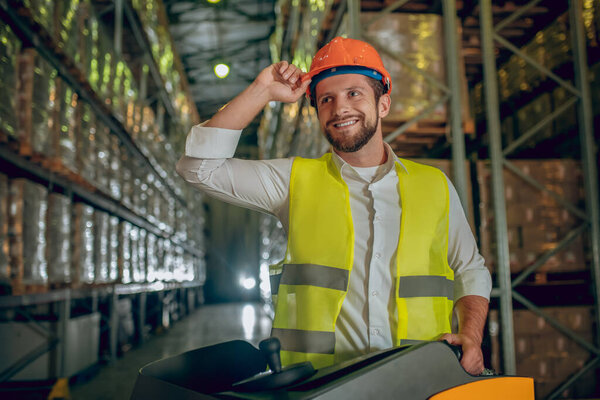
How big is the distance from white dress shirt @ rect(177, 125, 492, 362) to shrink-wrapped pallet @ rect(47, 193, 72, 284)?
321 centimetres

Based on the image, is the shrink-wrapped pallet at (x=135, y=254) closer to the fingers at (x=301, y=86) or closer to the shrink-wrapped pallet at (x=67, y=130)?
the shrink-wrapped pallet at (x=67, y=130)

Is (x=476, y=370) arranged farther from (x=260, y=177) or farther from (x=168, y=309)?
(x=168, y=309)

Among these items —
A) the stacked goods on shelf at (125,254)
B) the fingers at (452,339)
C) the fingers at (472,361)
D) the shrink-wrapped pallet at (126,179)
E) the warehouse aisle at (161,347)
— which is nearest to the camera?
the fingers at (472,361)

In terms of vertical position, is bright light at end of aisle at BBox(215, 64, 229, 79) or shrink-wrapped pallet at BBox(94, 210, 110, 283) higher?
bright light at end of aisle at BBox(215, 64, 229, 79)

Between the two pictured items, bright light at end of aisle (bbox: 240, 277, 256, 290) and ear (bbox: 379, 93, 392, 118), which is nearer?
ear (bbox: 379, 93, 392, 118)

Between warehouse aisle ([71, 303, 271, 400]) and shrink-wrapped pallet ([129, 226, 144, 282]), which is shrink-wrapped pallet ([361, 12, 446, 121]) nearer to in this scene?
warehouse aisle ([71, 303, 271, 400])

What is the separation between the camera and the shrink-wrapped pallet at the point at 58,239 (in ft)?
14.8

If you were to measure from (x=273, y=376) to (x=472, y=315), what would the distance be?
→ 92 centimetres

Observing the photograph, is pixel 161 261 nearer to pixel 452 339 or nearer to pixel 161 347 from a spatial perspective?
pixel 161 347

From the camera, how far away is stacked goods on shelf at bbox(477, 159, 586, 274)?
4652mm

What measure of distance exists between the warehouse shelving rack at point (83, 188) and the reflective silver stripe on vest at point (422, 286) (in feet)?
10.6

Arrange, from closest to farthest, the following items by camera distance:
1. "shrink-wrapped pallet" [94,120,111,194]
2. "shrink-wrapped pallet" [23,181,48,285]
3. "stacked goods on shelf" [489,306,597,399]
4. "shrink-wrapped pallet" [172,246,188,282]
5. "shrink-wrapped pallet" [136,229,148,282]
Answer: "shrink-wrapped pallet" [23,181,48,285] < "stacked goods on shelf" [489,306,597,399] < "shrink-wrapped pallet" [94,120,111,194] < "shrink-wrapped pallet" [136,229,148,282] < "shrink-wrapped pallet" [172,246,188,282]

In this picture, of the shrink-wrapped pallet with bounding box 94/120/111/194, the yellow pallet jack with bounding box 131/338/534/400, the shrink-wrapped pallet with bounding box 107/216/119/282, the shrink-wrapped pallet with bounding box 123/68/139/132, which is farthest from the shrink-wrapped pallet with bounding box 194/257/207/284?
the yellow pallet jack with bounding box 131/338/534/400

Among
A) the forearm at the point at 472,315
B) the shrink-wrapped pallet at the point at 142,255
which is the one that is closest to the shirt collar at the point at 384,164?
the forearm at the point at 472,315
